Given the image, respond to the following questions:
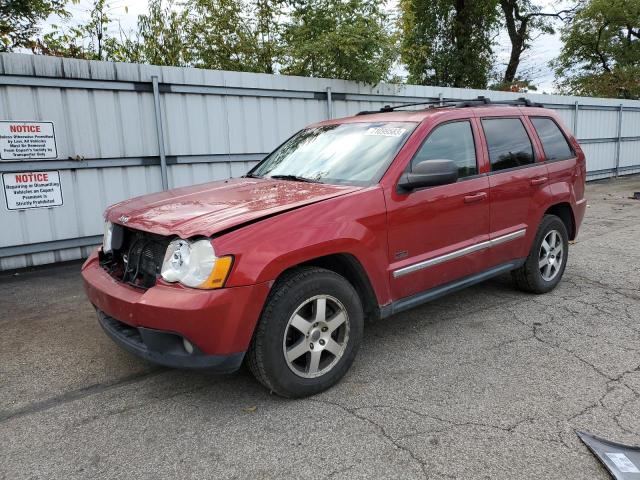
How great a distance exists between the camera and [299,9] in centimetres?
979

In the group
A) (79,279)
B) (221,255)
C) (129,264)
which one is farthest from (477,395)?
(79,279)

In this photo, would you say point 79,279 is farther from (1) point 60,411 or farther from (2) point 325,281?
(2) point 325,281

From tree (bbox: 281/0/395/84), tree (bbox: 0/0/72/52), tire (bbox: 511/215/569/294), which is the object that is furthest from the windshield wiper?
tree (bbox: 0/0/72/52)

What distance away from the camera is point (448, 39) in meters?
19.8

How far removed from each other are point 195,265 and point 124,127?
15.3ft

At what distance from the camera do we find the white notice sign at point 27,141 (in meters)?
5.86

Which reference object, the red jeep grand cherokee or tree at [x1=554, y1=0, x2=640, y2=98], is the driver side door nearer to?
the red jeep grand cherokee

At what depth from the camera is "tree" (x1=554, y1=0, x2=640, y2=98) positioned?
2502 centimetres

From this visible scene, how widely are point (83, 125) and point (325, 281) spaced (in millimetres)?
4767

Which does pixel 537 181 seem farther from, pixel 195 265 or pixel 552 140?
pixel 195 265

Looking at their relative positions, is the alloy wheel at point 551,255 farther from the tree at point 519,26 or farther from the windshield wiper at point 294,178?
the tree at point 519,26

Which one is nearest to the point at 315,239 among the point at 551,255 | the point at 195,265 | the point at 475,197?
the point at 195,265

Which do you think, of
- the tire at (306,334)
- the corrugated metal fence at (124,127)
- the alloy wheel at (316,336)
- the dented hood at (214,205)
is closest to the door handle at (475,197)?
the dented hood at (214,205)

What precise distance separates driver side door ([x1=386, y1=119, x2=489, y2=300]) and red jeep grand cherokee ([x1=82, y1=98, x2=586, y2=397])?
13 mm
